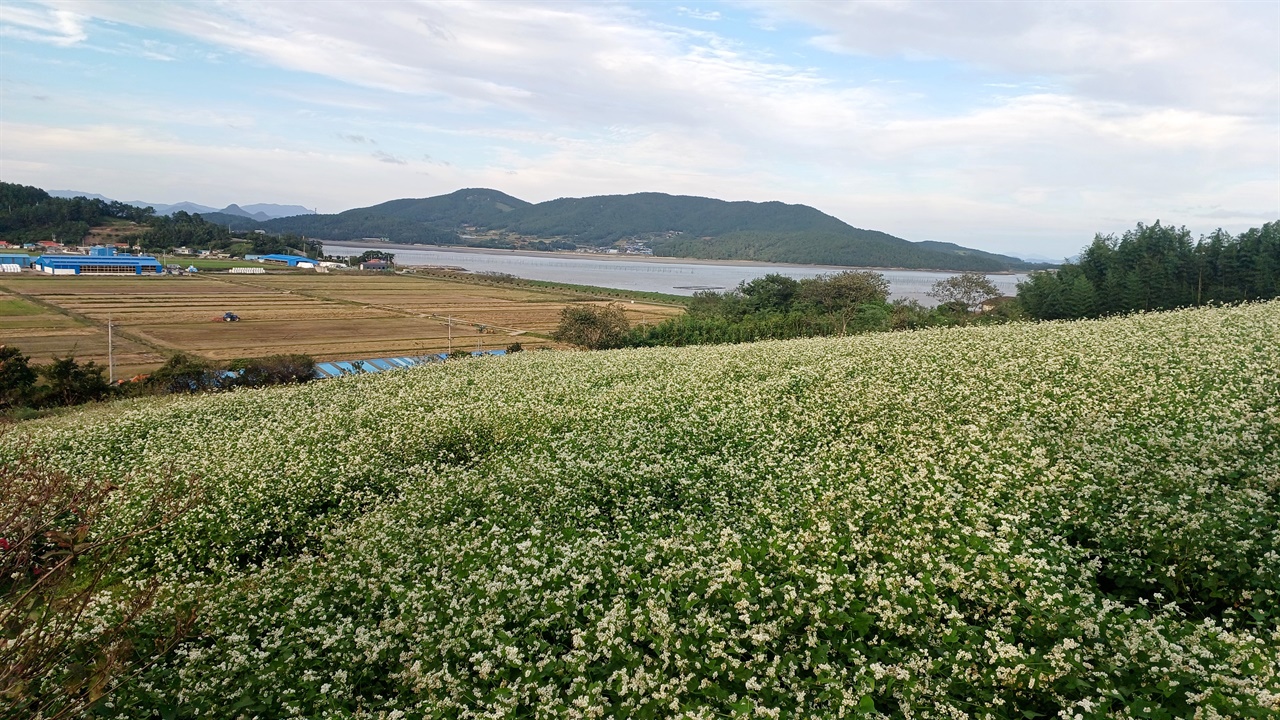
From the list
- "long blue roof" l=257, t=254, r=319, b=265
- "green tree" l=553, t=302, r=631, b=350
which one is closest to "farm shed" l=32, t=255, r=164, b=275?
"long blue roof" l=257, t=254, r=319, b=265

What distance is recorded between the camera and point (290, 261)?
17338 centimetres

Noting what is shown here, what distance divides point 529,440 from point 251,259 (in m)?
192

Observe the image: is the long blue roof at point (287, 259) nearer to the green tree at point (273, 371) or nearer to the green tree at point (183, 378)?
the green tree at point (273, 371)

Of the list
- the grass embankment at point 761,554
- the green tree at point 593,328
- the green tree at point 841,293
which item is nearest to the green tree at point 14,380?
→ the grass embankment at point 761,554

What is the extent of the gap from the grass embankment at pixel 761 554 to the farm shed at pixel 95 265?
13015 cm

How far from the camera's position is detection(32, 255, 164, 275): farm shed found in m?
115

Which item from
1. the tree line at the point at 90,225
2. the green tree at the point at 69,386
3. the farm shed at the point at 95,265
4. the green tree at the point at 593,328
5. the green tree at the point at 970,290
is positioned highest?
the tree line at the point at 90,225

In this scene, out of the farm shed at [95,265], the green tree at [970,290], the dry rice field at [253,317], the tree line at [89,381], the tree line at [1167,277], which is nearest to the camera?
the tree line at [89,381]

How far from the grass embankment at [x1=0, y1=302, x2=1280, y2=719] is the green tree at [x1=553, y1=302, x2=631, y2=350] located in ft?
133

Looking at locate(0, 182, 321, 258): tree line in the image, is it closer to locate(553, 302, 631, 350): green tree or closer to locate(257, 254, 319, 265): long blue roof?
locate(257, 254, 319, 265): long blue roof

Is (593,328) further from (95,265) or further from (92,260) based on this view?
(92,260)

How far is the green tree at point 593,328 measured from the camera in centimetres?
5819

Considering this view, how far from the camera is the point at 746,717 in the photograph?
592 centimetres

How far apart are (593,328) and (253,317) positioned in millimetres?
51578
